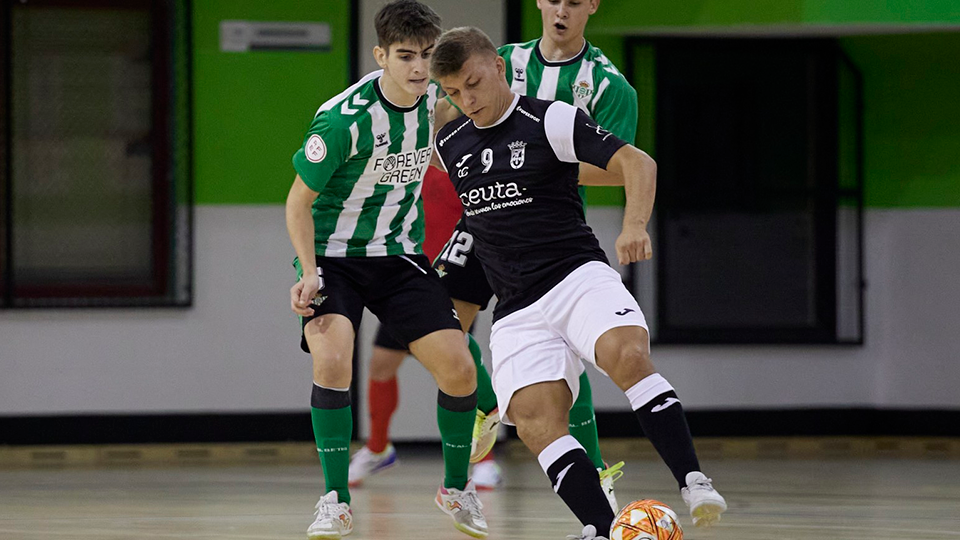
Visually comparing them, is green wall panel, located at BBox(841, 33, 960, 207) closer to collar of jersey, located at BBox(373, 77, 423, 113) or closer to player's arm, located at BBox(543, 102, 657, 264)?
collar of jersey, located at BBox(373, 77, 423, 113)

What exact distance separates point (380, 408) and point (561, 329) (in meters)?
2.17

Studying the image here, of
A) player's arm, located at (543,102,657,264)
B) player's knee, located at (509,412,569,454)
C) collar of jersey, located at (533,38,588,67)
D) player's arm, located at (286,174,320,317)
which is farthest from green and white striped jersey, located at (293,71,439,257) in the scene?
player's knee, located at (509,412,569,454)

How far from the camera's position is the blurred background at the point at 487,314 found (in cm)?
657

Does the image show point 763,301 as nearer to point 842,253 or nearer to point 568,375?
point 842,253

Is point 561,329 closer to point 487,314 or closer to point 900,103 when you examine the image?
point 487,314

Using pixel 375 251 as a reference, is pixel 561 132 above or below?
above

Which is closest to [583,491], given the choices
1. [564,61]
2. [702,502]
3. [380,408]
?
[702,502]

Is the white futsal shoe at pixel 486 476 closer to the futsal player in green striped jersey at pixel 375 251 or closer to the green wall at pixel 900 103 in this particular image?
the futsal player in green striped jersey at pixel 375 251

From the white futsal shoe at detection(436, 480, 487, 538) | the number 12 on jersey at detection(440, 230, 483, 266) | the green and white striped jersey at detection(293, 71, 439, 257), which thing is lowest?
the white futsal shoe at detection(436, 480, 487, 538)

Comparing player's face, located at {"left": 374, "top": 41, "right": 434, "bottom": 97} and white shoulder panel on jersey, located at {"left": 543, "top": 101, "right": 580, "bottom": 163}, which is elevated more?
player's face, located at {"left": 374, "top": 41, "right": 434, "bottom": 97}

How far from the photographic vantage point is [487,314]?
6.79 metres

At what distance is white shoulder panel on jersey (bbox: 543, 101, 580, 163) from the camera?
355 cm

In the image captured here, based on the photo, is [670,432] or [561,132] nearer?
[670,432]

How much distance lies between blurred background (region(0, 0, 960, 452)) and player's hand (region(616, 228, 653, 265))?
10.9 feet
